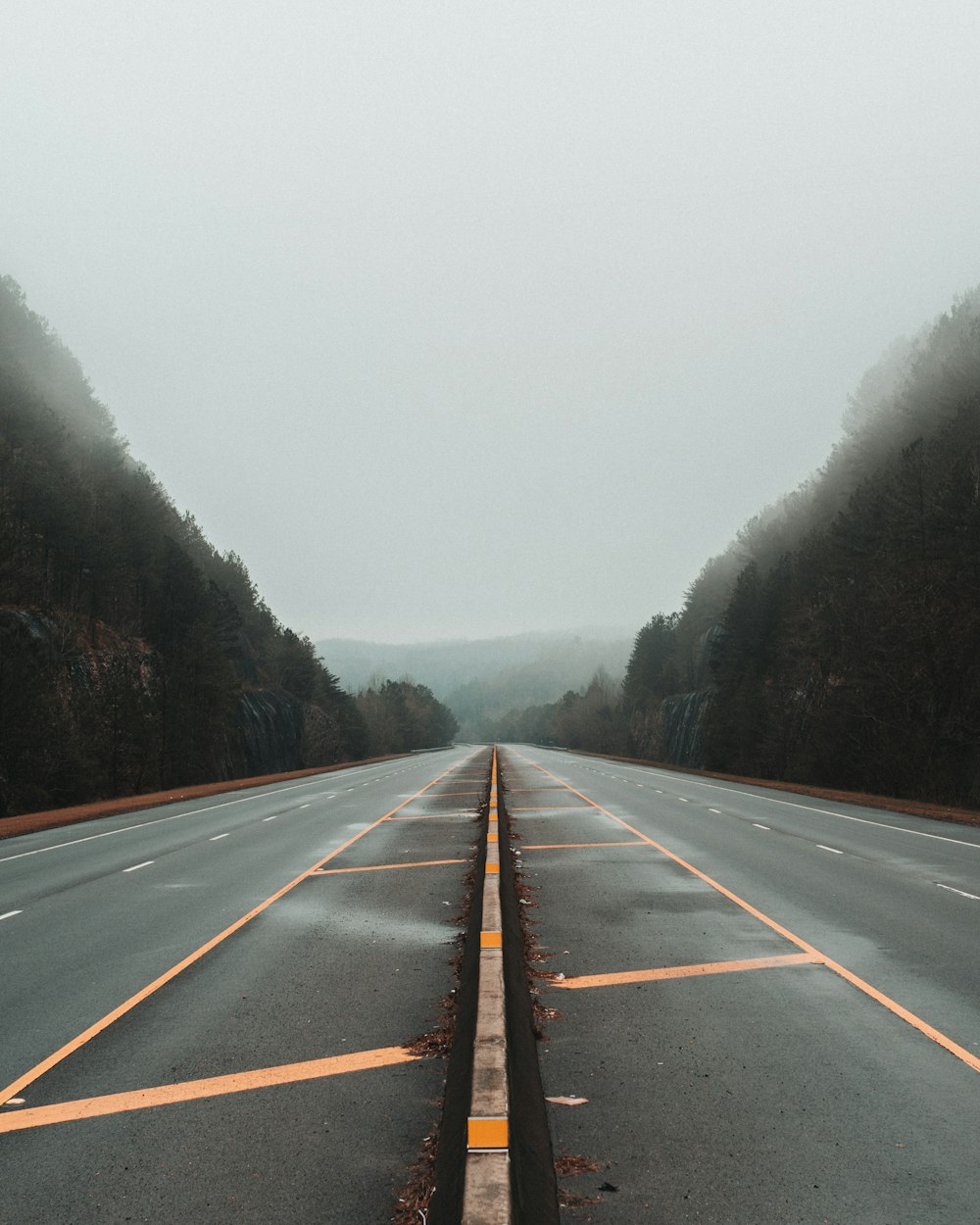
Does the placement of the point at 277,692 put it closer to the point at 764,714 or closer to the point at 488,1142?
the point at 764,714

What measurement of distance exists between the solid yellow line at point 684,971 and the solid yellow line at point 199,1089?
6.77 feet

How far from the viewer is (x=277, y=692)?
96312 mm

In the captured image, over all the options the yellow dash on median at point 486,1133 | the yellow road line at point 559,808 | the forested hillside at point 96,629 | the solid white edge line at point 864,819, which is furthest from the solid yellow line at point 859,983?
the forested hillside at point 96,629

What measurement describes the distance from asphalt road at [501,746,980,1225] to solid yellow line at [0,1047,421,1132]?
1066 millimetres

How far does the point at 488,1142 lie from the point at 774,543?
97342 mm

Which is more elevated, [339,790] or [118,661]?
[118,661]

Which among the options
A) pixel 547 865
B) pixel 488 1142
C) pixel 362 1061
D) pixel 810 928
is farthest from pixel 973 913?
pixel 488 1142

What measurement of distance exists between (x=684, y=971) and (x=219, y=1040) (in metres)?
3.71

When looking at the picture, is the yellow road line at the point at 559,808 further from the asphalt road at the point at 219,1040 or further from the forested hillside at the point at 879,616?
the forested hillside at the point at 879,616

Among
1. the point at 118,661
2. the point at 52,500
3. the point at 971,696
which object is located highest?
the point at 52,500

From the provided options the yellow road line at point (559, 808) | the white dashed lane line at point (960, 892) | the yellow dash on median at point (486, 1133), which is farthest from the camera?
the yellow road line at point (559, 808)

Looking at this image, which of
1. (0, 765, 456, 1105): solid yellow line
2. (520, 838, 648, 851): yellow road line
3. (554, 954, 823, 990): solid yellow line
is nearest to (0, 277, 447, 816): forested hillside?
(520, 838, 648, 851): yellow road line

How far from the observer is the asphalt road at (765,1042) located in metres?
3.78

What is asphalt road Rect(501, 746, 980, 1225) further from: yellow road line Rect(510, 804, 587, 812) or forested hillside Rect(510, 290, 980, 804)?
forested hillside Rect(510, 290, 980, 804)
